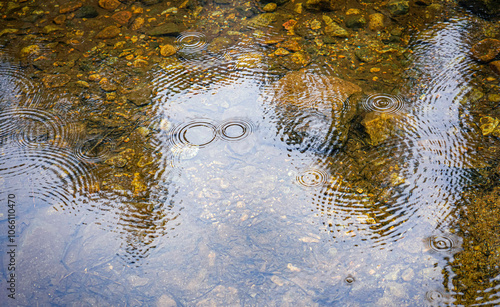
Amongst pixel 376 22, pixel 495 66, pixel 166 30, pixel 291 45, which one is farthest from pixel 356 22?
pixel 166 30

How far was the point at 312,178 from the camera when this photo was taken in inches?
114

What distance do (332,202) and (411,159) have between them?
84 cm

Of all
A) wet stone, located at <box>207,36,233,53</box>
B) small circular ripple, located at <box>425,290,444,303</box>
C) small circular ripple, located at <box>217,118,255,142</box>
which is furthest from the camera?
wet stone, located at <box>207,36,233,53</box>

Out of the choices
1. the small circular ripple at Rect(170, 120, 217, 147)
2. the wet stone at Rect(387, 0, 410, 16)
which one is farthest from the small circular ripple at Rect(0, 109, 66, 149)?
the wet stone at Rect(387, 0, 410, 16)

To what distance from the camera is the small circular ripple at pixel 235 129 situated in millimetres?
3305

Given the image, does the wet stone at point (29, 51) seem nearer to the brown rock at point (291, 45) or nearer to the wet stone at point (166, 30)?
the wet stone at point (166, 30)

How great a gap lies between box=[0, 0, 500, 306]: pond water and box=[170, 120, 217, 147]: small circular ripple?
2cm

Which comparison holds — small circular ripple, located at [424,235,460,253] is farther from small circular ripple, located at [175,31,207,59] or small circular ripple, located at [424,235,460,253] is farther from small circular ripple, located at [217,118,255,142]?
small circular ripple, located at [175,31,207,59]

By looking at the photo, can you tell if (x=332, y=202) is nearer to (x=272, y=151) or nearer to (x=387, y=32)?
(x=272, y=151)

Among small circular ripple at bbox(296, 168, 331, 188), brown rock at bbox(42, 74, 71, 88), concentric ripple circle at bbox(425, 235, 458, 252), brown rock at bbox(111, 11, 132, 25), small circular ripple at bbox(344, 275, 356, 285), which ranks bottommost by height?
small circular ripple at bbox(344, 275, 356, 285)

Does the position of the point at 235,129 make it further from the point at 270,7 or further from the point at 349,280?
the point at 270,7

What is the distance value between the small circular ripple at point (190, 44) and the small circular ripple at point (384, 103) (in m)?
2.14

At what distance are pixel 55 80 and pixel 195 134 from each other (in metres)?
2.02

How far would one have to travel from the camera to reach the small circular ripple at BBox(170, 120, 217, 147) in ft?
10.7
